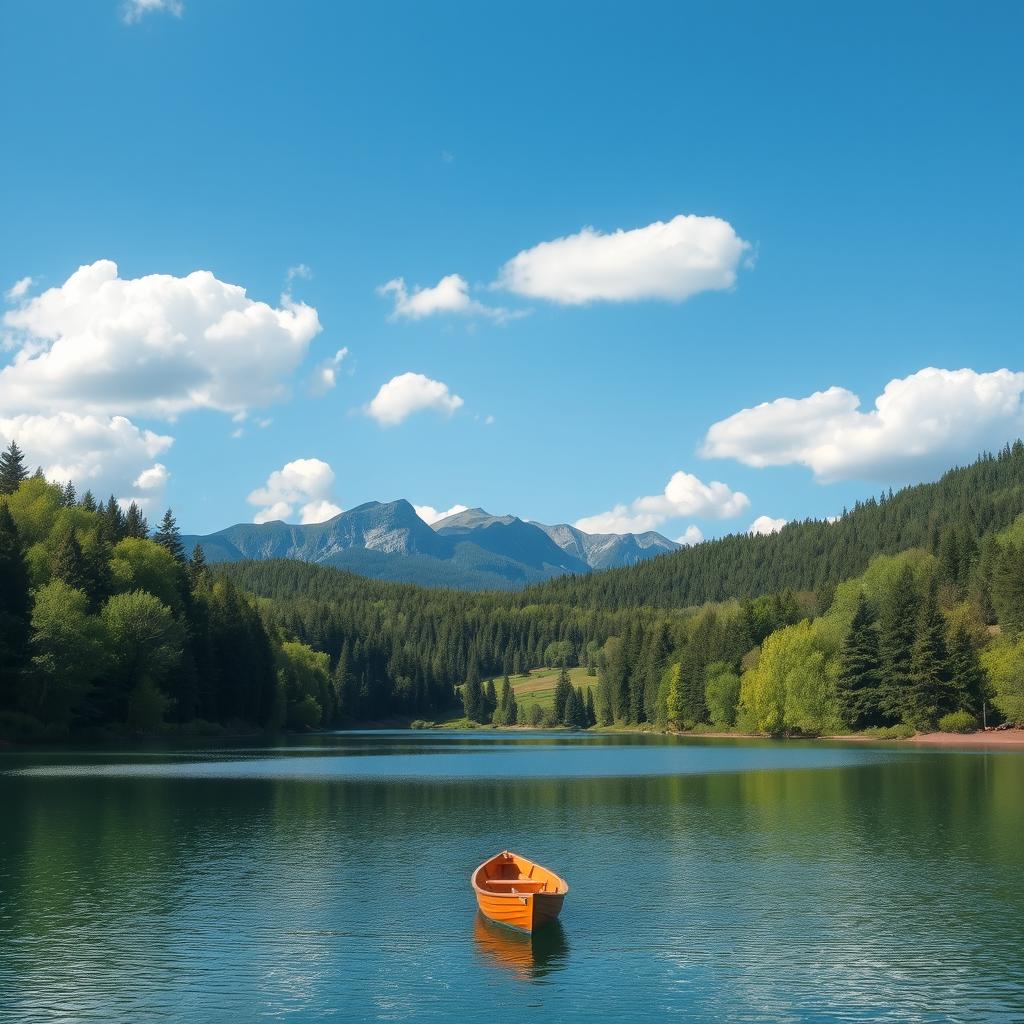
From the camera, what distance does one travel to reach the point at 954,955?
30.5 metres

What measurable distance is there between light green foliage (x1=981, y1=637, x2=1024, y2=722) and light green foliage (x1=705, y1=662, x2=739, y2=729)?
44.1 meters

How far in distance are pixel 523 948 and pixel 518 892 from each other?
7.67 feet

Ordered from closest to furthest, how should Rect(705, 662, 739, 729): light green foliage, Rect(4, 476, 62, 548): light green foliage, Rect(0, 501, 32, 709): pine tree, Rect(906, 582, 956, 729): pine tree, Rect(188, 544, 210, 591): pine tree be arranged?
Rect(0, 501, 32, 709): pine tree
Rect(4, 476, 62, 548): light green foliage
Rect(906, 582, 956, 729): pine tree
Rect(188, 544, 210, 591): pine tree
Rect(705, 662, 739, 729): light green foliage

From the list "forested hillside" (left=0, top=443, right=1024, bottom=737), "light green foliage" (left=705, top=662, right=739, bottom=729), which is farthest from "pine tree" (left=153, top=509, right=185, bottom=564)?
"light green foliage" (left=705, top=662, right=739, bottom=729)

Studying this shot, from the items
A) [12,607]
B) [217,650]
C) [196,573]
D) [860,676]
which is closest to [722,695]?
[860,676]

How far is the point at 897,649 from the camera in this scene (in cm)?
15375

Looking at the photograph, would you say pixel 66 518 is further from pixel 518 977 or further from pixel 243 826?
pixel 518 977

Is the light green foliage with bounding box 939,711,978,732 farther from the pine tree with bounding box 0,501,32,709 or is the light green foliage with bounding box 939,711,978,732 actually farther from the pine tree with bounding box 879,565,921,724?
the pine tree with bounding box 0,501,32,709

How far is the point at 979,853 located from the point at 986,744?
95081 millimetres

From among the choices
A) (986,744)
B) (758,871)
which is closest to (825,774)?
(758,871)

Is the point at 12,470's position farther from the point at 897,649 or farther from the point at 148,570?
the point at 897,649

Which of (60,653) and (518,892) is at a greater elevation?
(60,653)

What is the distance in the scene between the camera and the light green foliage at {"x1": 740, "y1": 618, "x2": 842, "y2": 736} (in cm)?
16375

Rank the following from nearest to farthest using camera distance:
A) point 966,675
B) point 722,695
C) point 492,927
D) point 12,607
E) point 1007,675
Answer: point 492,927, point 12,607, point 1007,675, point 966,675, point 722,695
